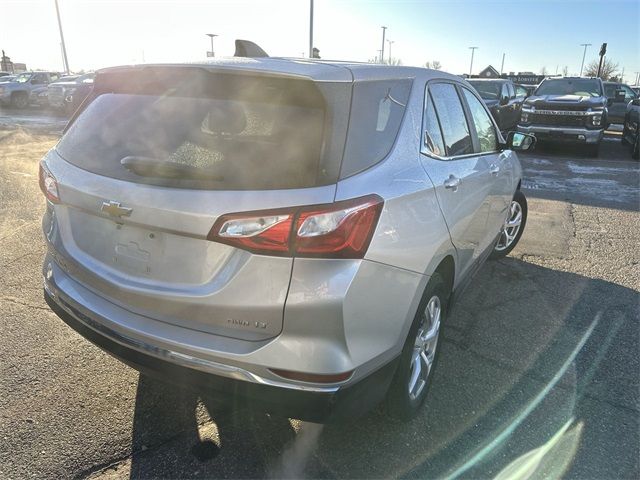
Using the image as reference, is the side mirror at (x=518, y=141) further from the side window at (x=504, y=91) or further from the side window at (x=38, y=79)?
the side window at (x=38, y=79)

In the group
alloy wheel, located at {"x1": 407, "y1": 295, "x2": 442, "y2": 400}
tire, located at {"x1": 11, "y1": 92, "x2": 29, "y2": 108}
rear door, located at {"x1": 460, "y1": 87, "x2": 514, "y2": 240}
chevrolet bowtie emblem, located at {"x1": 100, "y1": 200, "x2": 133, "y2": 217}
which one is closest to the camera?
chevrolet bowtie emblem, located at {"x1": 100, "y1": 200, "x2": 133, "y2": 217}

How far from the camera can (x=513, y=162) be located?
185 inches

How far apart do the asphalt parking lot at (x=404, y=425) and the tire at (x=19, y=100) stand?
2488 centimetres

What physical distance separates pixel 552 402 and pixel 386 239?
1.67 m

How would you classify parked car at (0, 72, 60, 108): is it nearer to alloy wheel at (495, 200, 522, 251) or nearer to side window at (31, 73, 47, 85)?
side window at (31, 73, 47, 85)

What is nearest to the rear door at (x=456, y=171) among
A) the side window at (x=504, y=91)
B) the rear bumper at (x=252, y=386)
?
the rear bumper at (x=252, y=386)

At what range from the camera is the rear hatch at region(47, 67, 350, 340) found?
6.23ft

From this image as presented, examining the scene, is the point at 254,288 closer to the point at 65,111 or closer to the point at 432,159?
the point at 432,159

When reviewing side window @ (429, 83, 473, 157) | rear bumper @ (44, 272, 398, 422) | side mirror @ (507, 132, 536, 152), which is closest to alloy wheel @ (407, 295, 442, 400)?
rear bumper @ (44, 272, 398, 422)

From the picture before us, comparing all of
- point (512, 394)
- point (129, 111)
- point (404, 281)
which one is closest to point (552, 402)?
point (512, 394)

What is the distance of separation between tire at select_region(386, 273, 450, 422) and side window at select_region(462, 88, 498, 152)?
1471 mm

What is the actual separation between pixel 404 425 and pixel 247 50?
2270 mm

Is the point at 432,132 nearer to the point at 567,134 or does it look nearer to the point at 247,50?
the point at 247,50

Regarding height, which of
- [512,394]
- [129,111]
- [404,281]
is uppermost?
[129,111]
